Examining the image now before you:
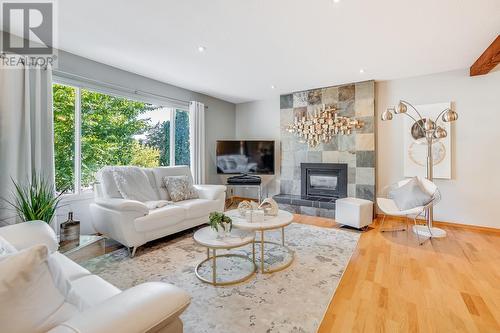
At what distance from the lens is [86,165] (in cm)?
345

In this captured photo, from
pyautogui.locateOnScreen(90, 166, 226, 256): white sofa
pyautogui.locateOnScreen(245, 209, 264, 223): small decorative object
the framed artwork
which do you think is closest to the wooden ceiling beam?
the framed artwork

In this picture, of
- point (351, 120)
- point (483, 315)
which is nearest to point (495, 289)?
point (483, 315)

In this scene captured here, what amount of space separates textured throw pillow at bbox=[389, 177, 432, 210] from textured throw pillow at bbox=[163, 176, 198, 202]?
10.1 feet

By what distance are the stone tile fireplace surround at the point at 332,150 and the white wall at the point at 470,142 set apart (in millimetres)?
779

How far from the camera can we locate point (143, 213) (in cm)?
274

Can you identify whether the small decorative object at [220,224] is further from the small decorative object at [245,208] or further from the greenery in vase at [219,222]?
the small decorative object at [245,208]

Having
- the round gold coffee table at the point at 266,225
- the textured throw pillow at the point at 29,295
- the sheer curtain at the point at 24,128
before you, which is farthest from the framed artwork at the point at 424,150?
the sheer curtain at the point at 24,128

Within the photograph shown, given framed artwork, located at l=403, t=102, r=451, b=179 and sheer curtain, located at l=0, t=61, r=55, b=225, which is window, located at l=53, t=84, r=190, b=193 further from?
framed artwork, located at l=403, t=102, r=451, b=179

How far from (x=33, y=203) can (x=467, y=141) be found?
5.61m

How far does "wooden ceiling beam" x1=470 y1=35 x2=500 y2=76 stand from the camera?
2.71 m

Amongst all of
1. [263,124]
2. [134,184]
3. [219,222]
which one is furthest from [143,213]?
[263,124]

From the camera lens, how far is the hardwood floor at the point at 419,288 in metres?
1.62

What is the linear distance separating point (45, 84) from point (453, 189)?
5.83 metres

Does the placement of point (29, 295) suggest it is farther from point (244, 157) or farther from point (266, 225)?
point (244, 157)
